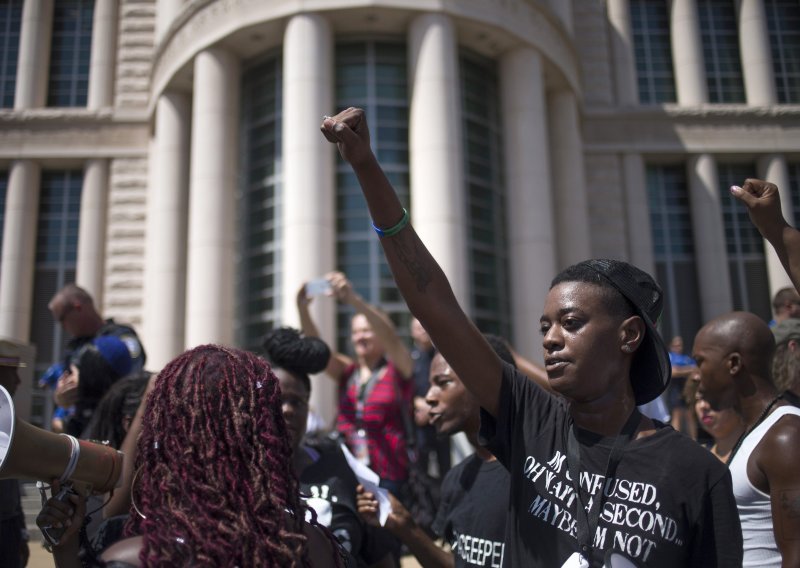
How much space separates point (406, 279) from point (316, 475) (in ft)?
5.19

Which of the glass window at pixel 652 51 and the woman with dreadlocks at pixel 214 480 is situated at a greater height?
the glass window at pixel 652 51

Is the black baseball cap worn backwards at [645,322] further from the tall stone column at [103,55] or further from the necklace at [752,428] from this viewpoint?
→ the tall stone column at [103,55]

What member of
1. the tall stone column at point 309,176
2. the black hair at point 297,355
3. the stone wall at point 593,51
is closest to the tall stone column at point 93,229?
the tall stone column at point 309,176

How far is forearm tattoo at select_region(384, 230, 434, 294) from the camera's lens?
2.12 m

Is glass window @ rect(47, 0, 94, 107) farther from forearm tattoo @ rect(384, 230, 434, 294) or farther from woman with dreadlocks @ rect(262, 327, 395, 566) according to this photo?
forearm tattoo @ rect(384, 230, 434, 294)

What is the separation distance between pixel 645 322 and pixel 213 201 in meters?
12.8

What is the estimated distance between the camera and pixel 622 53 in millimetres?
19438

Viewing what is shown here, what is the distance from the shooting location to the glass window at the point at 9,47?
18.8 metres

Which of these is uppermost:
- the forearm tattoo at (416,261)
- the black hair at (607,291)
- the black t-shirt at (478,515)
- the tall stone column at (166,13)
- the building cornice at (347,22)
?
the tall stone column at (166,13)

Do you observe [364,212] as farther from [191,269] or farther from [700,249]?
[700,249]

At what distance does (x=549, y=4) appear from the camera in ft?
54.4

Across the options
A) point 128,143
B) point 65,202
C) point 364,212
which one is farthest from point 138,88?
point 364,212

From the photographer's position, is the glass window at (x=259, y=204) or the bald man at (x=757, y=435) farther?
the glass window at (x=259, y=204)

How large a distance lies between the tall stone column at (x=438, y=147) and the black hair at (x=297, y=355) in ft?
28.5
